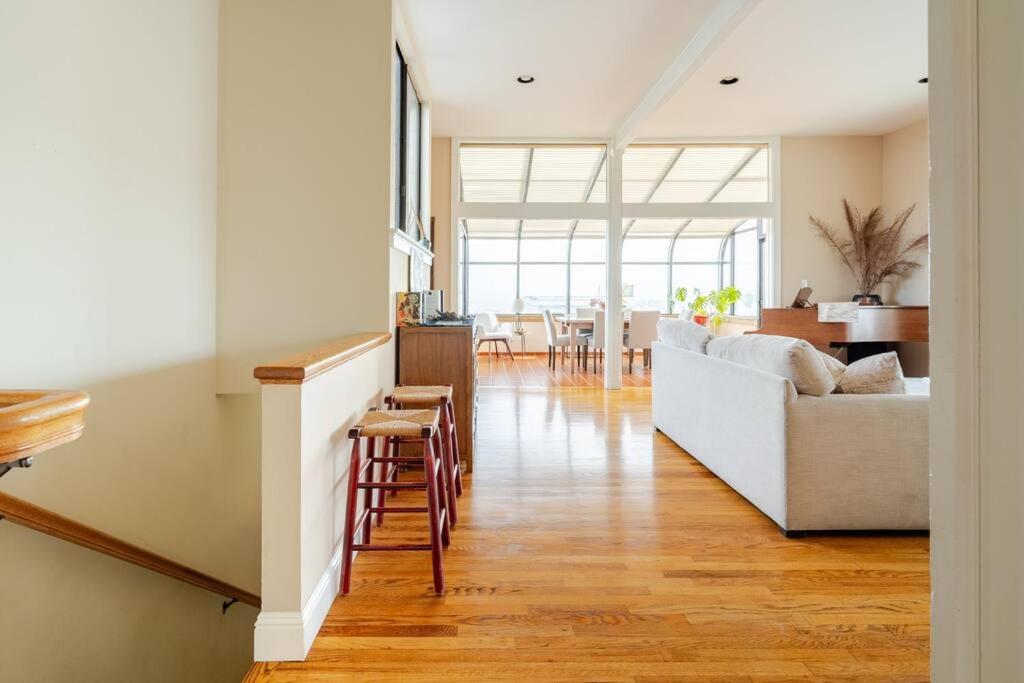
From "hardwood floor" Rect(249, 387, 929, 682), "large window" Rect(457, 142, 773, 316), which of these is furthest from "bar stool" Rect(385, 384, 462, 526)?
"large window" Rect(457, 142, 773, 316)

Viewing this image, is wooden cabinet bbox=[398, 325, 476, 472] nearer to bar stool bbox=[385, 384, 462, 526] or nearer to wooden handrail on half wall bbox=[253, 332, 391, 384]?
bar stool bbox=[385, 384, 462, 526]

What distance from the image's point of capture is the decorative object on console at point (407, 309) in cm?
327

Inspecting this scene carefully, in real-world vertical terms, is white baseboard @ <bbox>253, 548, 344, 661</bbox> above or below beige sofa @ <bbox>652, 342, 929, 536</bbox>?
below

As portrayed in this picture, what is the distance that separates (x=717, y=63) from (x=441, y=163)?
10.2ft

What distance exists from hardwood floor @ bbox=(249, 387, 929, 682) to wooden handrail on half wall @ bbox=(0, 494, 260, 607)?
614mm

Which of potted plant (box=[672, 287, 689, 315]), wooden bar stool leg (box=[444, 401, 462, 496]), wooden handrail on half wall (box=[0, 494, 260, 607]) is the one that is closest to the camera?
wooden handrail on half wall (box=[0, 494, 260, 607])

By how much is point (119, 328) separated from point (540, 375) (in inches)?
221

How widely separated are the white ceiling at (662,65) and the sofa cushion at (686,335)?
2.00 metres

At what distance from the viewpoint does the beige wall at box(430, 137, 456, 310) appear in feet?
20.5

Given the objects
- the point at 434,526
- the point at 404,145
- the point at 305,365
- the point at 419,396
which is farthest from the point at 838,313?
the point at 305,365

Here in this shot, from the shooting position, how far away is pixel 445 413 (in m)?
2.71

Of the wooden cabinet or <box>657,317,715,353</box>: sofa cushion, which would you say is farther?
<box>657,317,715,353</box>: sofa cushion

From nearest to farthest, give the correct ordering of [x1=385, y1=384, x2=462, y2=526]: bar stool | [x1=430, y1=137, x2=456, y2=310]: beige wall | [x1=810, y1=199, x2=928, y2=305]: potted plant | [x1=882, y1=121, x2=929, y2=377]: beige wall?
[x1=385, y1=384, x2=462, y2=526]: bar stool
[x1=882, y1=121, x2=929, y2=377]: beige wall
[x1=810, y1=199, x2=928, y2=305]: potted plant
[x1=430, y1=137, x2=456, y2=310]: beige wall

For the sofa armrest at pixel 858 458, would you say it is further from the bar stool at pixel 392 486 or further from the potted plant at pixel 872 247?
the potted plant at pixel 872 247
